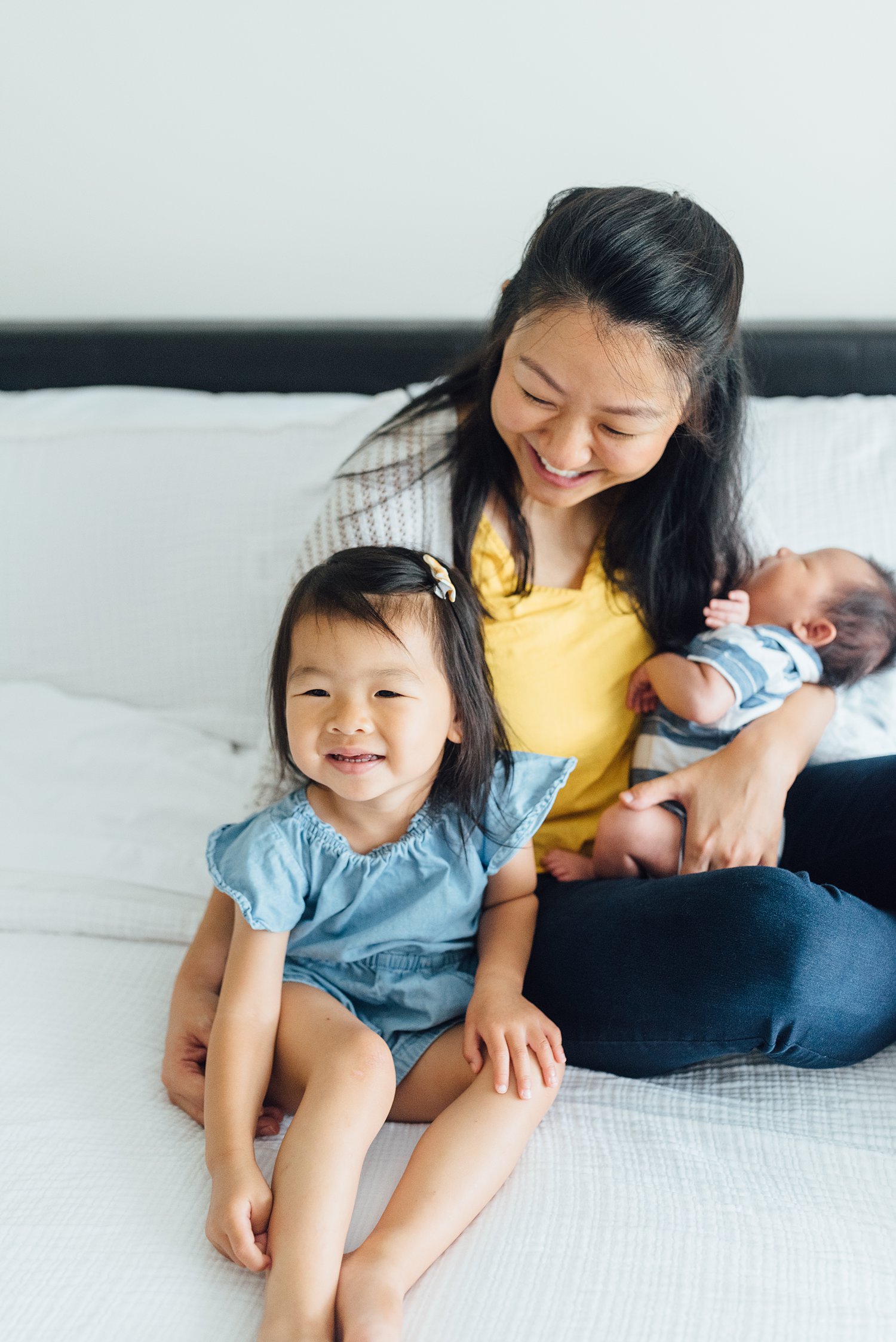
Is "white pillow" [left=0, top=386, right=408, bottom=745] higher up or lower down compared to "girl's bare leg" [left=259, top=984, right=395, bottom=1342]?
higher up

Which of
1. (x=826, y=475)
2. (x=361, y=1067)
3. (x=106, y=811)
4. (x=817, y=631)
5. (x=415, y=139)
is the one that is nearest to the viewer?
(x=361, y=1067)

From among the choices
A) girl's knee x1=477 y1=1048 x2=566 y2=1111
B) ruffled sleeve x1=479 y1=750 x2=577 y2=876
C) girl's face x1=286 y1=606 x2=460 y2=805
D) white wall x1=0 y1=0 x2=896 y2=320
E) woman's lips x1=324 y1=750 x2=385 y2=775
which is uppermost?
white wall x1=0 y1=0 x2=896 y2=320

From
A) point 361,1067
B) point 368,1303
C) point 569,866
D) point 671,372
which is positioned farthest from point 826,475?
point 368,1303

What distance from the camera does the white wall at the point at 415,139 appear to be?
1516 mm

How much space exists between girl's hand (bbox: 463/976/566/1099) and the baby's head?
0.54m

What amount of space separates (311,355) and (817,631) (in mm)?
898

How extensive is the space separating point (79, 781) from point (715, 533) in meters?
0.87

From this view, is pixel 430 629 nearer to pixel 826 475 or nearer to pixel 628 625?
pixel 628 625

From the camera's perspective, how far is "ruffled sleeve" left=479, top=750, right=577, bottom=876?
3.59ft

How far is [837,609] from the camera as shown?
123 centimetres

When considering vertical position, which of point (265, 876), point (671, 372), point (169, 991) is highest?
point (671, 372)

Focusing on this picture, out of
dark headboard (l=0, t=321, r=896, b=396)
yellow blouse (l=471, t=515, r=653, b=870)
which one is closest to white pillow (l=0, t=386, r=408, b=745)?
dark headboard (l=0, t=321, r=896, b=396)

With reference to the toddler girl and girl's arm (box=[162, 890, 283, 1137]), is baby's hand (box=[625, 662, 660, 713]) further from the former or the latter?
girl's arm (box=[162, 890, 283, 1137])

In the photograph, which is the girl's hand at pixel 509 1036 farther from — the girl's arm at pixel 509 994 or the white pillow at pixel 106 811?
the white pillow at pixel 106 811
